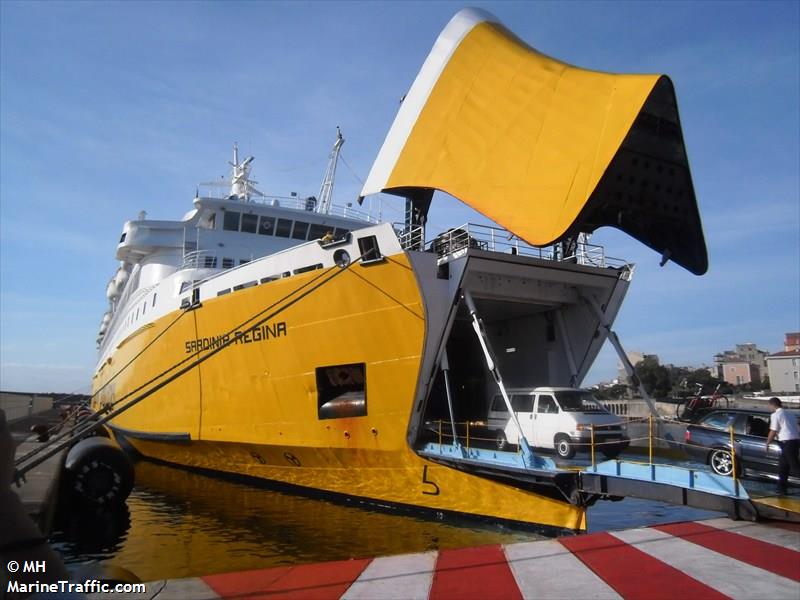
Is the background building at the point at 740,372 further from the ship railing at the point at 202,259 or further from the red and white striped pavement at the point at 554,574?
the red and white striped pavement at the point at 554,574

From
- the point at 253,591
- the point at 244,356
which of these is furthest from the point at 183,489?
the point at 253,591

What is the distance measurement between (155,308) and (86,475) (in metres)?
5.96

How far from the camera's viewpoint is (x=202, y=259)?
17.7m

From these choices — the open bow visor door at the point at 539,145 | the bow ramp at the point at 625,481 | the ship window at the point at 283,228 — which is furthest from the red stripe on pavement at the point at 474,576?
the ship window at the point at 283,228

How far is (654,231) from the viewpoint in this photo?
11.3 m

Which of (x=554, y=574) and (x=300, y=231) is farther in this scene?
(x=300, y=231)

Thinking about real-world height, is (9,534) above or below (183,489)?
above

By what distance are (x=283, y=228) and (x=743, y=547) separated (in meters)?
16.3

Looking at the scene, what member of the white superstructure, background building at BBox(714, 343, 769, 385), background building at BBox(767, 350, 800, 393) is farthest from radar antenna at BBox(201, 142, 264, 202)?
background building at BBox(714, 343, 769, 385)

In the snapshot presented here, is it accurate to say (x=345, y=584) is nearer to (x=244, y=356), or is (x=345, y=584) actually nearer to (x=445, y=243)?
(x=445, y=243)

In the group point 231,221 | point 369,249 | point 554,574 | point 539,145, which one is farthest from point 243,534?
point 231,221

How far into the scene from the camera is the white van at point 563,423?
33.9 ft

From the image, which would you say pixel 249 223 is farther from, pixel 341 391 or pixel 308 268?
pixel 341 391

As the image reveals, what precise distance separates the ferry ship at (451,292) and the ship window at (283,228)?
5462 millimetres
